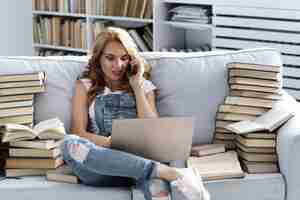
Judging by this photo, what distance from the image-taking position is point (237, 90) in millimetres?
3320

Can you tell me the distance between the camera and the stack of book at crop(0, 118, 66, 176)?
302 cm

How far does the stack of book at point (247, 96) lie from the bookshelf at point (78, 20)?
1714 mm

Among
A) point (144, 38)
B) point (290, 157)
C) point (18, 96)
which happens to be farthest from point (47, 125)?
point (144, 38)

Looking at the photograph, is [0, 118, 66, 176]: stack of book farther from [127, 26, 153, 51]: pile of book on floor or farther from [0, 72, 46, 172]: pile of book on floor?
[127, 26, 153, 51]: pile of book on floor

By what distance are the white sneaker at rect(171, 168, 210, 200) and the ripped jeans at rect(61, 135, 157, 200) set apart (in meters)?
0.10

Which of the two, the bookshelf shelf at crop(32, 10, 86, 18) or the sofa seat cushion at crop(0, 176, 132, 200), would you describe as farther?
the bookshelf shelf at crop(32, 10, 86, 18)

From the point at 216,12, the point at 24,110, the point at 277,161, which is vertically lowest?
the point at 277,161

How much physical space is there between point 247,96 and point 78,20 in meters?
2.33

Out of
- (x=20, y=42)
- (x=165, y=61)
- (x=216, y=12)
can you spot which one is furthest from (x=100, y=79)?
(x=20, y=42)

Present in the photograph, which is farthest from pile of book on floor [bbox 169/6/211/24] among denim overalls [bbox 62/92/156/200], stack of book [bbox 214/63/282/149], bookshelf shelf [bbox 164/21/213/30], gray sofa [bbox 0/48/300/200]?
denim overalls [bbox 62/92/156/200]

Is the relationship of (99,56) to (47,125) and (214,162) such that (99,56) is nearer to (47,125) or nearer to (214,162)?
(47,125)

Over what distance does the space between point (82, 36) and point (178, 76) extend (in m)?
2.11

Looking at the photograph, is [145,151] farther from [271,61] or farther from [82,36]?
[82,36]

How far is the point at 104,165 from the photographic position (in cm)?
287
